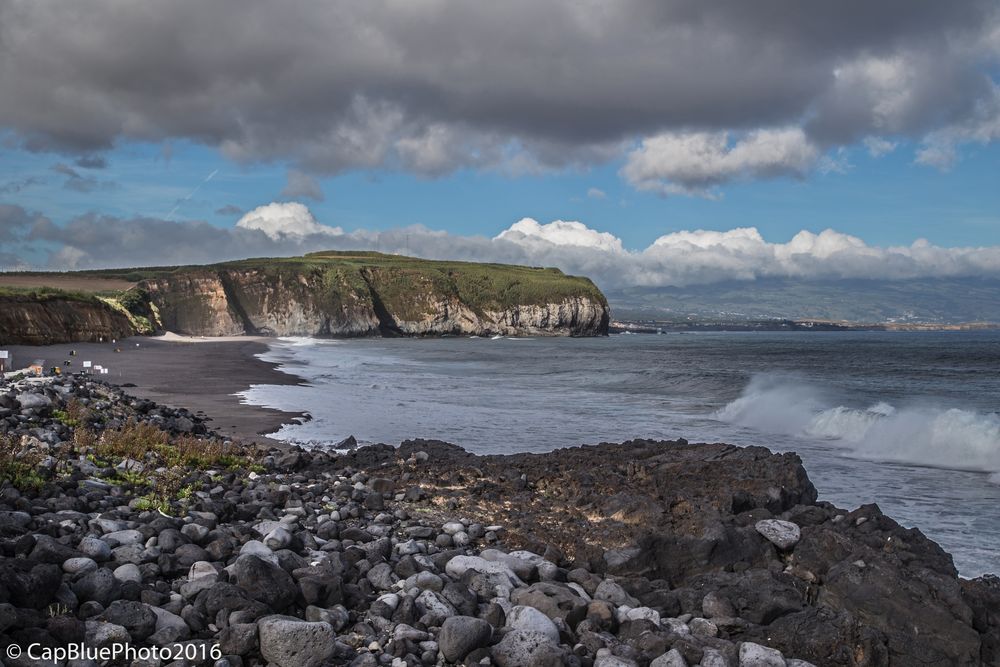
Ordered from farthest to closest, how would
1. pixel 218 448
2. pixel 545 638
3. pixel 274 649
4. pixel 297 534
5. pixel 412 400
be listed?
pixel 412 400 → pixel 218 448 → pixel 297 534 → pixel 545 638 → pixel 274 649

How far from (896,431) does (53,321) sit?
197ft

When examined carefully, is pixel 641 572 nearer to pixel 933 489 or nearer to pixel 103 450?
pixel 103 450

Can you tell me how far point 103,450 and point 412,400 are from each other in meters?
17.0

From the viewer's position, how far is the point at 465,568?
7.10 m

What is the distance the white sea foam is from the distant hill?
63.5m

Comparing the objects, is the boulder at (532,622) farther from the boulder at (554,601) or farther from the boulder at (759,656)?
the boulder at (759,656)

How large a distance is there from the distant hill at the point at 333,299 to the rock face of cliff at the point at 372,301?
0.72 ft

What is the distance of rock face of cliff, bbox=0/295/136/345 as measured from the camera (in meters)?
50.6

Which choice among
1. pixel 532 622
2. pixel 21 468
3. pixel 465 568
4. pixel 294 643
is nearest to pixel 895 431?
pixel 465 568

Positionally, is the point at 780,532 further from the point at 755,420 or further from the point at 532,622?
the point at 755,420

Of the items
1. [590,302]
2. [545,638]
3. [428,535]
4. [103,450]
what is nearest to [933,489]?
[428,535]

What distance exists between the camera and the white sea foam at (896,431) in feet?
59.0

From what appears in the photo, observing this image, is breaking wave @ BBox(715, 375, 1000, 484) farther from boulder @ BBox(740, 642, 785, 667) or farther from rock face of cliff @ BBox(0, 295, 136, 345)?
rock face of cliff @ BBox(0, 295, 136, 345)

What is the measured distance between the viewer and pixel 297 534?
7.81 meters
